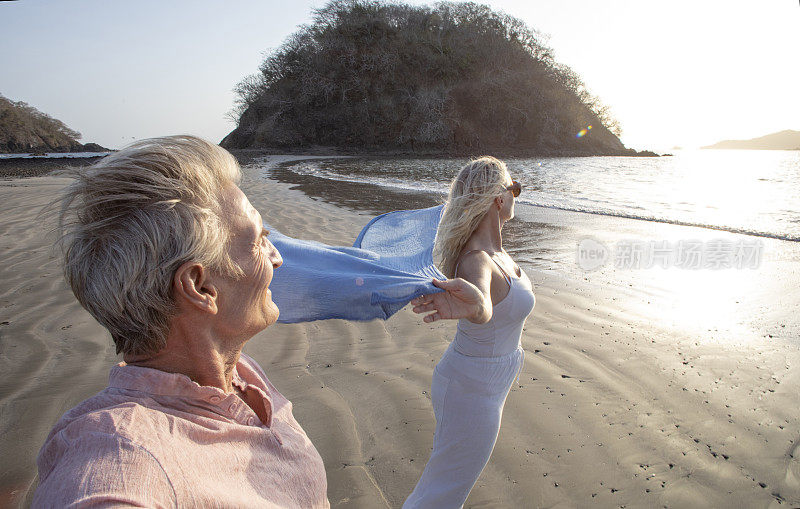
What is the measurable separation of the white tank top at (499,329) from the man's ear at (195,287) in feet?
4.73

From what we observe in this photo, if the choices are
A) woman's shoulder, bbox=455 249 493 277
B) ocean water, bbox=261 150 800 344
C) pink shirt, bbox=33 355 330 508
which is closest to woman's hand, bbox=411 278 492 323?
woman's shoulder, bbox=455 249 493 277

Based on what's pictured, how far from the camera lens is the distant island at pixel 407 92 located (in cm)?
5225

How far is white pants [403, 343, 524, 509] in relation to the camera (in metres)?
2.16

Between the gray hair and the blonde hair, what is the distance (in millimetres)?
1590

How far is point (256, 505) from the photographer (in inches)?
37.0

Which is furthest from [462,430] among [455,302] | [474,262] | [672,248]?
[672,248]

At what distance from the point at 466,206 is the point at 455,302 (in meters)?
0.75

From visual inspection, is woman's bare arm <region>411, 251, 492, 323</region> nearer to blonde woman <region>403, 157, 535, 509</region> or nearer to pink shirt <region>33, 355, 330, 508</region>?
blonde woman <region>403, 157, 535, 509</region>

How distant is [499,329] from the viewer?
7.29ft

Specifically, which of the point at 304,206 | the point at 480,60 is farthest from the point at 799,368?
the point at 480,60

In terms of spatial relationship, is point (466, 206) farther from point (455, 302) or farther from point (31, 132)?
point (31, 132)

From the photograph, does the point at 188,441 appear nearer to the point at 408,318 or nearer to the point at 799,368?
the point at 408,318

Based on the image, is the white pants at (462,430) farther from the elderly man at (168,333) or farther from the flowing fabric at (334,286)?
the elderly man at (168,333)

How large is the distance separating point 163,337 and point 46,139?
167 ft
